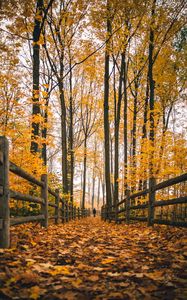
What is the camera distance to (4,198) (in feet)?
11.6

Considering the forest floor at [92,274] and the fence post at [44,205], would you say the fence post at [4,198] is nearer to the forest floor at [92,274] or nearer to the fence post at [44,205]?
the forest floor at [92,274]

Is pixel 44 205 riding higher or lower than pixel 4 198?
lower

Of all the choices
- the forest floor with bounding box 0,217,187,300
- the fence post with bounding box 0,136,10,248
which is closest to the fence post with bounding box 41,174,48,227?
the forest floor with bounding box 0,217,187,300

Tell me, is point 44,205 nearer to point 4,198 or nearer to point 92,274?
point 4,198

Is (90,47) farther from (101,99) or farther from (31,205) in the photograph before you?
(31,205)

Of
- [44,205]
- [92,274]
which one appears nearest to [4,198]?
[92,274]

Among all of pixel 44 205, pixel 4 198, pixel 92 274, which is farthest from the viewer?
pixel 44 205

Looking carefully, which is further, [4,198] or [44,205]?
[44,205]

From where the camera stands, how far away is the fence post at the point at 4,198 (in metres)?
3.39

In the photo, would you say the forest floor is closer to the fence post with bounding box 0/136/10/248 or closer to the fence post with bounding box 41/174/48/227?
the fence post with bounding box 0/136/10/248

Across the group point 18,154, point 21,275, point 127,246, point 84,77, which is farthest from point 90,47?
point 21,275

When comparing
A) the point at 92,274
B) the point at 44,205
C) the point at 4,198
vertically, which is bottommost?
the point at 92,274

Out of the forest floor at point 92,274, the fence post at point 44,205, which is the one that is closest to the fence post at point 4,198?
the forest floor at point 92,274

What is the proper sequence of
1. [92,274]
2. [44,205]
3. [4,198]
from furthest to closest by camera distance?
[44,205] < [4,198] < [92,274]
